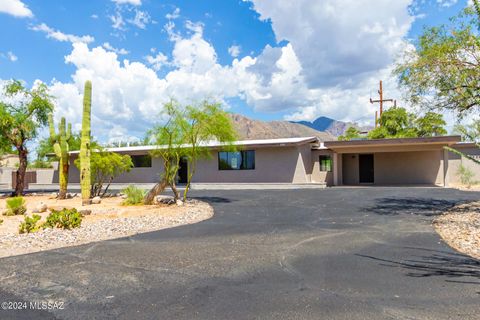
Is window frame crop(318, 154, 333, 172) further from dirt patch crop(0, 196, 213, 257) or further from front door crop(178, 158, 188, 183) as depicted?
dirt patch crop(0, 196, 213, 257)

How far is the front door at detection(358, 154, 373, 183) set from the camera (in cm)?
2586

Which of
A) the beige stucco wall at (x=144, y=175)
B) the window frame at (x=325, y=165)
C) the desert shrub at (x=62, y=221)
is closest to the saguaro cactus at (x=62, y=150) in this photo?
the beige stucco wall at (x=144, y=175)

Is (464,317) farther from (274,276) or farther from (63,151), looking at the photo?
(63,151)

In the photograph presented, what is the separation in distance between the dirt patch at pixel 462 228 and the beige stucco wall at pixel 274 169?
1100cm

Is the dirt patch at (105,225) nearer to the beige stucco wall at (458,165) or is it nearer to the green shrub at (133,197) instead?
the green shrub at (133,197)

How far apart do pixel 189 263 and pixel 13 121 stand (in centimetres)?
1926

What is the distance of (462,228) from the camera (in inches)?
346

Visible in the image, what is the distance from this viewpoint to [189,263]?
19.9 feet

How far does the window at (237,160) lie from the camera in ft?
78.8

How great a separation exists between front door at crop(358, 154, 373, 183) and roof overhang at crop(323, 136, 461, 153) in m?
3.31

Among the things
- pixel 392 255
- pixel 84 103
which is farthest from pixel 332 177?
pixel 392 255

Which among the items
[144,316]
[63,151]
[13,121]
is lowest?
[144,316]

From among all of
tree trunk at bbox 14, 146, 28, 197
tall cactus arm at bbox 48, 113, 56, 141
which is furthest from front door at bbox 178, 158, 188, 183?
tree trunk at bbox 14, 146, 28, 197

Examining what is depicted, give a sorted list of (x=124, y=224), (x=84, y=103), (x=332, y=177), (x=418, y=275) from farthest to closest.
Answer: (x=332, y=177) → (x=84, y=103) → (x=124, y=224) → (x=418, y=275)
